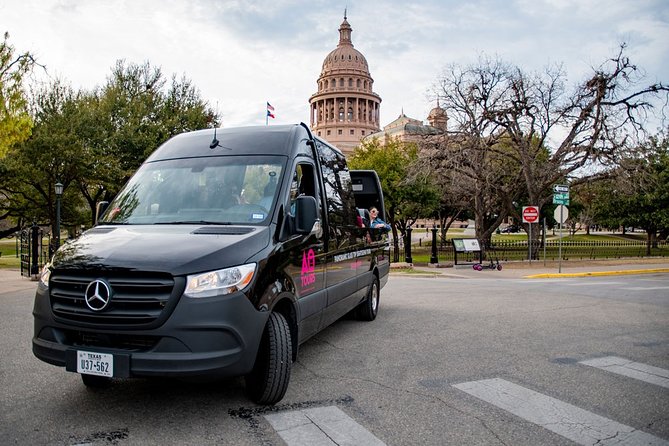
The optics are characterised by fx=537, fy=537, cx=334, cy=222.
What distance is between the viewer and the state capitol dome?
421 ft

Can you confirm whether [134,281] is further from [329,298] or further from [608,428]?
[608,428]

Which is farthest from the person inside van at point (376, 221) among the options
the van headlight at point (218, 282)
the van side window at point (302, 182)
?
the van headlight at point (218, 282)

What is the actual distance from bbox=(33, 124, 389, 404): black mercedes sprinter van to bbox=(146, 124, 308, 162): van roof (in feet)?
0.05

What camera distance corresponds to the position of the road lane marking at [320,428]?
3629mm

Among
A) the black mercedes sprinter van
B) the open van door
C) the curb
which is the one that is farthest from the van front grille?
the curb

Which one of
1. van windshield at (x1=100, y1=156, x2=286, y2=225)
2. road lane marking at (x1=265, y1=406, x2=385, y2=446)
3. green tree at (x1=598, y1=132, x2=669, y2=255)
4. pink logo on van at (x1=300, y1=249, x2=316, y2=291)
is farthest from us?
green tree at (x1=598, y1=132, x2=669, y2=255)

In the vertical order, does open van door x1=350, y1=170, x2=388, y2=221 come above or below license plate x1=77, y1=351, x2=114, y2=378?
above

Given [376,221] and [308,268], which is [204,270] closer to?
[308,268]

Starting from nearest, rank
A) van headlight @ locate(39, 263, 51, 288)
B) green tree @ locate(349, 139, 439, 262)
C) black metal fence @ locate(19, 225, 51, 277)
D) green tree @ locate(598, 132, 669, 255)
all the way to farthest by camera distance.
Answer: van headlight @ locate(39, 263, 51, 288), black metal fence @ locate(19, 225, 51, 277), green tree @ locate(349, 139, 439, 262), green tree @ locate(598, 132, 669, 255)

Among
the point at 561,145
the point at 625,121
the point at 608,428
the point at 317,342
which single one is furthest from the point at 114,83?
the point at 608,428

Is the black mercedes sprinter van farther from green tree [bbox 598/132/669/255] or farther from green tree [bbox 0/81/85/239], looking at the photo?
green tree [bbox 598/132/669/255]

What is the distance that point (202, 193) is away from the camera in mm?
4895

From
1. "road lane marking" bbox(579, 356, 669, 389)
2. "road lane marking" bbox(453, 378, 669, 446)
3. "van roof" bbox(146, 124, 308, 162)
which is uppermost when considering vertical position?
"van roof" bbox(146, 124, 308, 162)

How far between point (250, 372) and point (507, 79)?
25.5 meters
